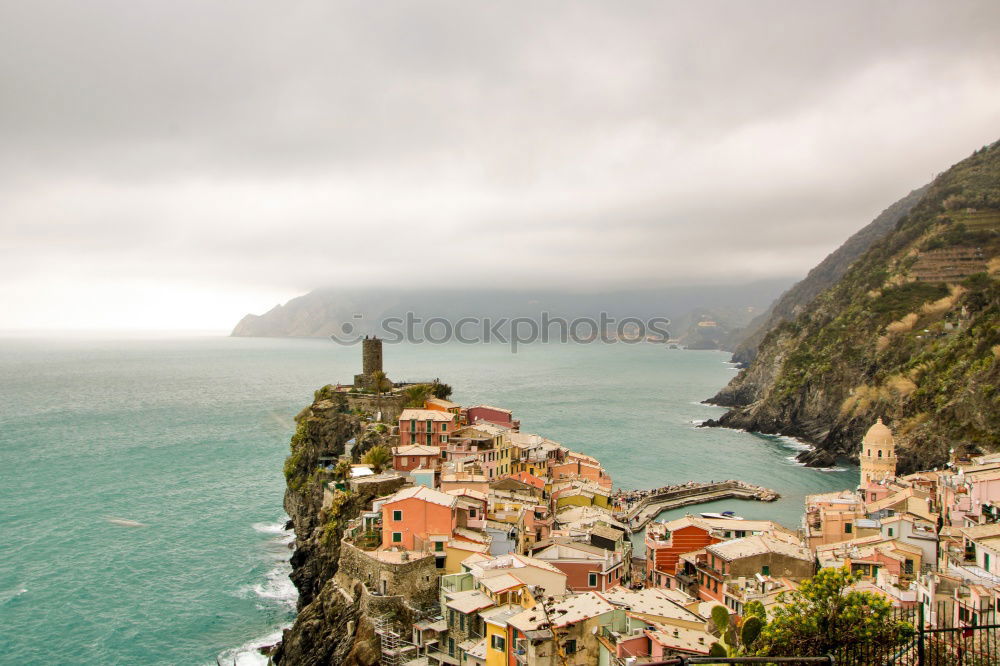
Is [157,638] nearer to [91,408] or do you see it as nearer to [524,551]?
[524,551]

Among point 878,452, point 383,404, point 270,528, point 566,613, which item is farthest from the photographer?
point 878,452

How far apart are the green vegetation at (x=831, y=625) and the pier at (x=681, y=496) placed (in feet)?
117

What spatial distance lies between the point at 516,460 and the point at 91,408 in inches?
3477

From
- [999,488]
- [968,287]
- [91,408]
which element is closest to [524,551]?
[999,488]

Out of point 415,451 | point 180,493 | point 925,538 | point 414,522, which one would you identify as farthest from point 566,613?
point 180,493

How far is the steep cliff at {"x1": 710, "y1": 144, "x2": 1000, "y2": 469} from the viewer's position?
62.2 metres

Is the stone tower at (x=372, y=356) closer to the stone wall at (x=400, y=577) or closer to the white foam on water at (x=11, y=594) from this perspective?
the white foam on water at (x=11, y=594)

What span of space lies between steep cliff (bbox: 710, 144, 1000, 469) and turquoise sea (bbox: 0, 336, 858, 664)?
7.20 meters

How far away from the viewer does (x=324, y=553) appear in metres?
34.5

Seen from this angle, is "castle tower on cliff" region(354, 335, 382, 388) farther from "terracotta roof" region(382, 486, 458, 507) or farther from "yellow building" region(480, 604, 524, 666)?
"yellow building" region(480, 604, 524, 666)

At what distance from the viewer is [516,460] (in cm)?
4512

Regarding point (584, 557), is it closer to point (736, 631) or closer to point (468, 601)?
point (468, 601)

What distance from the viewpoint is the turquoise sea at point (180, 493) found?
33625 mm

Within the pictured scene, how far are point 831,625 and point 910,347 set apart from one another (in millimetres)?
78609
